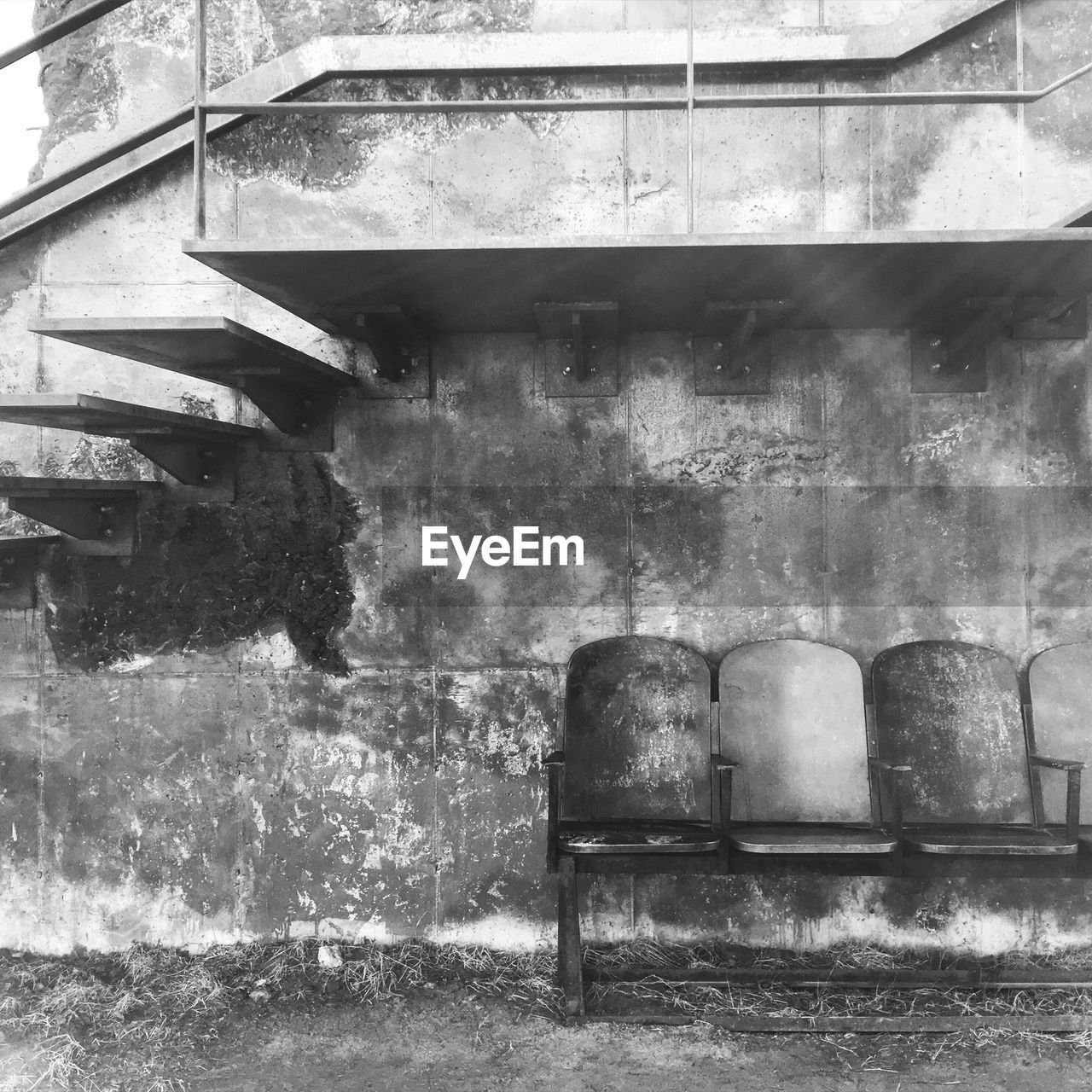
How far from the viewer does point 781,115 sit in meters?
3.47

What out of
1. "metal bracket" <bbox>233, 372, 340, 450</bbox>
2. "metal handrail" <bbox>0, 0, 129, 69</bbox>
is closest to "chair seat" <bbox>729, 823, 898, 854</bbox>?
"metal bracket" <bbox>233, 372, 340, 450</bbox>

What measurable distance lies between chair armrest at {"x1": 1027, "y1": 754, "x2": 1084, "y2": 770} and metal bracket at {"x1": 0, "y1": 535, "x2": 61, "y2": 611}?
4.88 m

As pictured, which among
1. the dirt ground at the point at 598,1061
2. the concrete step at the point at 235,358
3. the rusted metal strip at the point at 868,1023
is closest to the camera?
the concrete step at the point at 235,358

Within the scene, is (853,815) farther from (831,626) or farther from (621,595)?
(621,595)

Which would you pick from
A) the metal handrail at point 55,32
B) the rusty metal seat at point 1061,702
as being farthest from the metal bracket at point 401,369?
the rusty metal seat at point 1061,702

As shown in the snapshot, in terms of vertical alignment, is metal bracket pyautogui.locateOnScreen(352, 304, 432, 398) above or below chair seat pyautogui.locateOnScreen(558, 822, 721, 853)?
above

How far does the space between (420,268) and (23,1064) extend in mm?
3893

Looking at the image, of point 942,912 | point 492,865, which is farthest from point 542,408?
point 942,912

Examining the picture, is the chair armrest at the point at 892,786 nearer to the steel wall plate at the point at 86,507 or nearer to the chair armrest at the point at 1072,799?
the chair armrest at the point at 1072,799

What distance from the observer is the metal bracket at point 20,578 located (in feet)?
12.0

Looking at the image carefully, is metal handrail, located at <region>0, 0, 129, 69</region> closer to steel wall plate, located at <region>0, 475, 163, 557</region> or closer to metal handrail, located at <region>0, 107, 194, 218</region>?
metal handrail, located at <region>0, 107, 194, 218</region>

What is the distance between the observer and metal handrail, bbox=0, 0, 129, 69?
2.73 m

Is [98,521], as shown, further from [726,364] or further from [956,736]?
[956,736]

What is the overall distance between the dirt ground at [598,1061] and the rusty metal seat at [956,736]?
95cm
